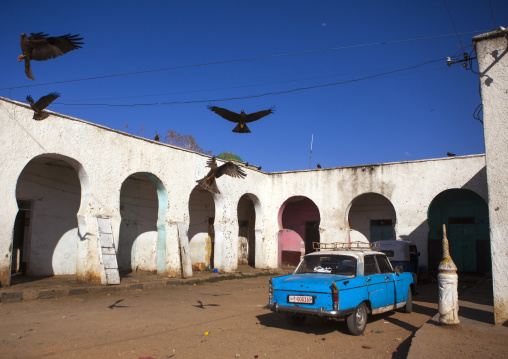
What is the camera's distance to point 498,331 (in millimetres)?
6133

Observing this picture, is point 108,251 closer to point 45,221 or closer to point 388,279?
point 45,221

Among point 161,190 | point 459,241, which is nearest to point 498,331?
point 161,190

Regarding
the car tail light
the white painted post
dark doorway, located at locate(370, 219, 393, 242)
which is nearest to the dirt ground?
the white painted post

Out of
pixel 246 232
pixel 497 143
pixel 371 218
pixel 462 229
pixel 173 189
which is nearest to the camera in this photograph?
pixel 497 143

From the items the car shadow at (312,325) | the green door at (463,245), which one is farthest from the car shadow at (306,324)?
the green door at (463,245)

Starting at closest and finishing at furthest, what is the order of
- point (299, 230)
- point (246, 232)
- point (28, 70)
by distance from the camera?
point (28, 70) → point (299, 230) → point (246, 232)

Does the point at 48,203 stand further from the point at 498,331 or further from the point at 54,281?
the point at 498,331

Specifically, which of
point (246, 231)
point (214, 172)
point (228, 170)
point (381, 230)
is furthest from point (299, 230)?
point (214, 172)

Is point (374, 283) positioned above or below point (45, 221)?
below

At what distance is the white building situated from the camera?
32.9 feet

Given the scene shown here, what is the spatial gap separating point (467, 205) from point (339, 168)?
5.80 metres

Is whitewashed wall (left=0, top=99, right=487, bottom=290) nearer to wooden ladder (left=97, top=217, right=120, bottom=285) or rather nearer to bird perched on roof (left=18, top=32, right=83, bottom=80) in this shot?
wooden ladder (left=97, top=217, right=120, bottom=285)

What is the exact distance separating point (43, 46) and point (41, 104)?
2.18 m

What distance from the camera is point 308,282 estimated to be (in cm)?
645
